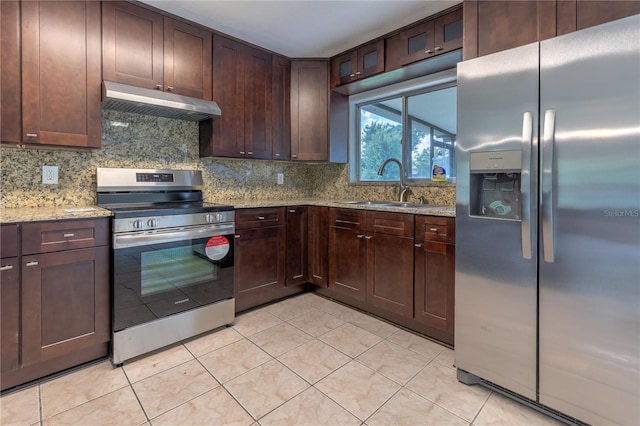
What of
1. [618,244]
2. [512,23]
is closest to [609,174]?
[618,244]

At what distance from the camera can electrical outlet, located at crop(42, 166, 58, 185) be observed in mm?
2207

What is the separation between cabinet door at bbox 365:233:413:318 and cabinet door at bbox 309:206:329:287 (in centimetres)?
52

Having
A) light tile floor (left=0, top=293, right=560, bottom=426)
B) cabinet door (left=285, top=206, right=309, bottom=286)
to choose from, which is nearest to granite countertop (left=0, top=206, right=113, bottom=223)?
light tile floor (left=0, top=293, right=560, bottom=426)

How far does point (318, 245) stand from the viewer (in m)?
3.13

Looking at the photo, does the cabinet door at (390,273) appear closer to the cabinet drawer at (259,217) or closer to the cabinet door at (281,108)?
the cabinet drawer at (259,217)

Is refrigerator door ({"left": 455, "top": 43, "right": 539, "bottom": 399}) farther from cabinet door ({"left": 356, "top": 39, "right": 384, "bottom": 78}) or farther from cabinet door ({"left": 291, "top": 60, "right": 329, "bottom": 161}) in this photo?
cabinet door ({"left": 291, "top": 60, "right": 329, "bottom": 161})

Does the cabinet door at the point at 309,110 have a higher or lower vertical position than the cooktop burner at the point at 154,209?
higher

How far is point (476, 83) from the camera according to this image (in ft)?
5.67

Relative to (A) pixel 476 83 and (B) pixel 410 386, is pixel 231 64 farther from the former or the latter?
(B) pixel 410 386

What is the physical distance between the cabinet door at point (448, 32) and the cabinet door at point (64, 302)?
2.75 metres

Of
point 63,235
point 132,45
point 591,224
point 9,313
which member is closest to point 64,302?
point 9,313

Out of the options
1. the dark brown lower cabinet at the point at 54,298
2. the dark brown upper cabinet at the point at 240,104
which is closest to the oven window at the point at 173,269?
the dark brown lower cabinet at the point at 54,298

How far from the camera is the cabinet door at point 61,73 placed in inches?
75.9

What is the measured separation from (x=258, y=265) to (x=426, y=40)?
2.33m
